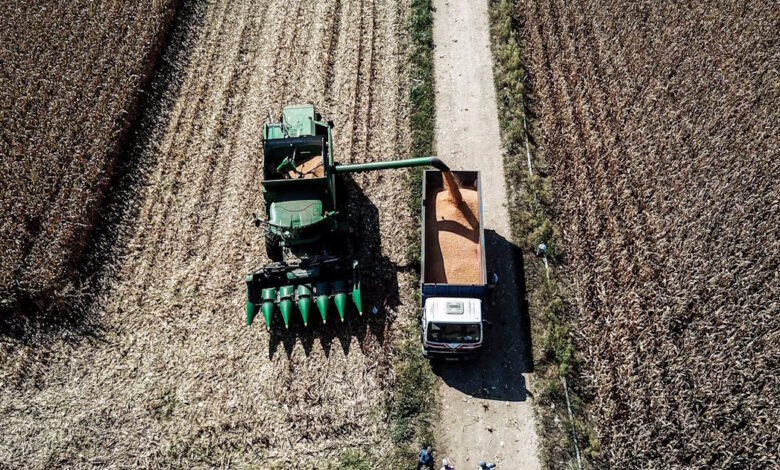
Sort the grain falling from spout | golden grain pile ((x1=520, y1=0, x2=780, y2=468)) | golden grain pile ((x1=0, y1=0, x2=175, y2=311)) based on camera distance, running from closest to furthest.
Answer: golden grain pile ((x1=520, y1=0, x2=780, y2=468)), the grain falling from spout, golden grain pile ((x1=0, y1=0, x2=175, y2=311))

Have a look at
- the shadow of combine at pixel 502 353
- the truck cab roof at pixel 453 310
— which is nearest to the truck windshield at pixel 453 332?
the truck cab roof at pixel 453 310

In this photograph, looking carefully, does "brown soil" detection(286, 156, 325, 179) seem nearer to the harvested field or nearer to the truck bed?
the harvested field

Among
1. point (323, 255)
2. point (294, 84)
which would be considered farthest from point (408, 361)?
→ point (294, 84)

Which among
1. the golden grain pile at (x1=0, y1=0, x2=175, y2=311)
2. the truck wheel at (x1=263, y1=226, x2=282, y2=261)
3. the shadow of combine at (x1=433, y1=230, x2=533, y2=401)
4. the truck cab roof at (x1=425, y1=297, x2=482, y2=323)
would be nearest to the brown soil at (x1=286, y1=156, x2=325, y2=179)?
the truck wheel at (x1=263, y1=226, x2=282, y2=261)

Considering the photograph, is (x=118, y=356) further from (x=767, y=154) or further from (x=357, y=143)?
(x=767, y=154)

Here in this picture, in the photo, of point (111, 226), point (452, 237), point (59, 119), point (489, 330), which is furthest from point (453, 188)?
point (59, 119)

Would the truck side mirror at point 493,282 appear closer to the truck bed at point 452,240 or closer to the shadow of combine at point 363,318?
the truck bed at point 452,240
